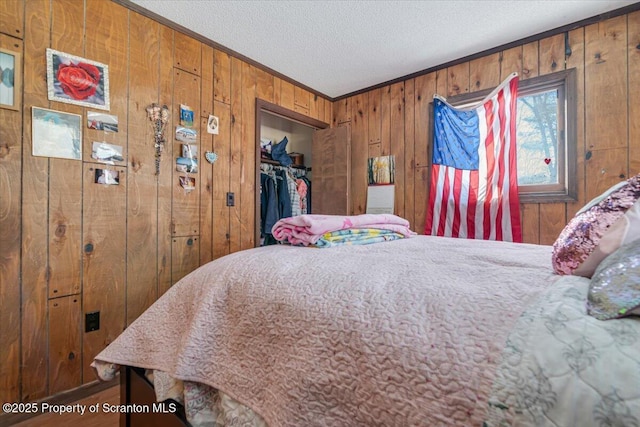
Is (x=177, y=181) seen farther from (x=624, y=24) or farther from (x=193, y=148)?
(x=624, y=24)

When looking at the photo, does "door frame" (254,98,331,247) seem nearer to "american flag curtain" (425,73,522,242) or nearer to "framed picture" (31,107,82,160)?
"framed picture" (31,107,82,160)

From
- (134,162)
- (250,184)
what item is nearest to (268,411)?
(134,162)

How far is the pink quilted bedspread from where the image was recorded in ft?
1.36

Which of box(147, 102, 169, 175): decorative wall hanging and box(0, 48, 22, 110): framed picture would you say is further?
box(147, 102, 169, 175): decorative wall hanging

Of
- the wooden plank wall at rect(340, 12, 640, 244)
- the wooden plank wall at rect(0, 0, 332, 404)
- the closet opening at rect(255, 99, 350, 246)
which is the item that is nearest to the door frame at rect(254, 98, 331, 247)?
the closet opening at rect(255, 99, 350, 246)

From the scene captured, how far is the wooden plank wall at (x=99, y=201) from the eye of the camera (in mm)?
1371

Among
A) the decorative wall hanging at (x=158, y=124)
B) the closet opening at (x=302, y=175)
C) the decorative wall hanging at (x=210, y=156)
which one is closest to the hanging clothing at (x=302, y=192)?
the closet opening at (x=302, y=175)

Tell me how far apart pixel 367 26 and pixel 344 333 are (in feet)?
6.83

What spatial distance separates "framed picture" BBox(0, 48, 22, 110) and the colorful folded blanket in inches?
62.5

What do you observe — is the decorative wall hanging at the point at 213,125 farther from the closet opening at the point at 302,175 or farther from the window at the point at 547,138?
the window at the point at 547,138

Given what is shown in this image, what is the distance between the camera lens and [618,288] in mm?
420

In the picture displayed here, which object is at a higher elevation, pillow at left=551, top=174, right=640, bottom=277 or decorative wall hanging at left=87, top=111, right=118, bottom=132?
decorative wall hanging at left=87, top=111, right=118, bottom=132

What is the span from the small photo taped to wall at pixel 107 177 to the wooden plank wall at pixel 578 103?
2.21 meters

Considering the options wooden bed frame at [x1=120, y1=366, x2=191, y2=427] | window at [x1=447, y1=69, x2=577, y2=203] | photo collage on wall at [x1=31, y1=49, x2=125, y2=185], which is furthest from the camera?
window at [x1=447, y1=69, x2=577, y2=203]
